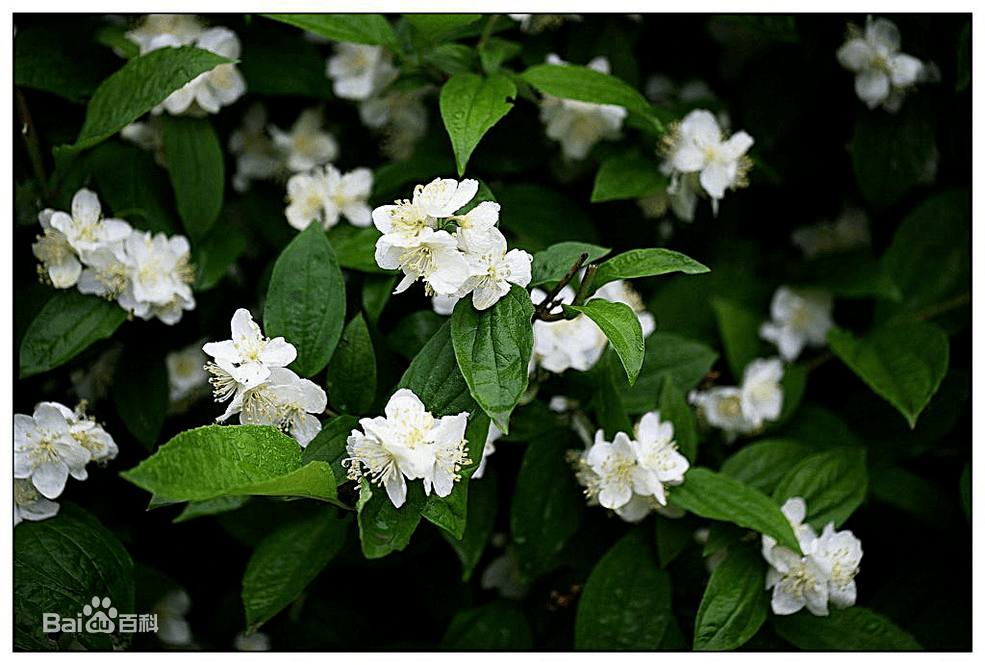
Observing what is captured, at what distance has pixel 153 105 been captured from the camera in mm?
1094

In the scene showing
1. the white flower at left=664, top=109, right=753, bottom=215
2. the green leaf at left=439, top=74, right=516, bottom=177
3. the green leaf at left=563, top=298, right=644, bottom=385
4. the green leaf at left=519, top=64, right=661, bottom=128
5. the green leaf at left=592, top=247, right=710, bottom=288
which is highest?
the green leaf at left=439, top=74, right=516, bottom=177

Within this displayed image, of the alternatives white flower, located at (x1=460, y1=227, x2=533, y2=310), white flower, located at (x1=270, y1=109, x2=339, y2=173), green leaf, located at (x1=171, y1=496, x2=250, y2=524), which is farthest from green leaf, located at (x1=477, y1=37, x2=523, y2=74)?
green leaf, located at (x1=171, y1=496, x2=250, y2=524)

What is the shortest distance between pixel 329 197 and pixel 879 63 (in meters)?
0.86

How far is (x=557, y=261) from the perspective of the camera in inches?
39.7

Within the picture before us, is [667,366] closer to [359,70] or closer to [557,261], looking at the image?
[557,261]

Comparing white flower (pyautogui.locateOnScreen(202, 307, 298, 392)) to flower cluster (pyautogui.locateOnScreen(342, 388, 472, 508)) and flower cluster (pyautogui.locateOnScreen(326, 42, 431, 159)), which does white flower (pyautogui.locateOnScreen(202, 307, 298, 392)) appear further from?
flower cluster (pyautogui.locateOnScreen(326, 42, 431, 159))

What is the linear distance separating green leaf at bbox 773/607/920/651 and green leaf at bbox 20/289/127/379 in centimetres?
95

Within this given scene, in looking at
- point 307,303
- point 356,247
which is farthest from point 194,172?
point 307,303


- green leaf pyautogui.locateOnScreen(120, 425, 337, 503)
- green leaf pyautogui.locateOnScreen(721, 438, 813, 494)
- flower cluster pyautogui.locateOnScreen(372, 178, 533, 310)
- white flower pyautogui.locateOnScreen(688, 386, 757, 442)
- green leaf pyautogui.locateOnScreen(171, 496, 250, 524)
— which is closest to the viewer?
green leaf pyautogui.locateOnScreen(120, 425, 337, 503)

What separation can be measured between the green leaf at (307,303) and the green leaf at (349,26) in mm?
303

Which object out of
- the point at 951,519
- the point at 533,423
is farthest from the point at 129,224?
the point at 951,519

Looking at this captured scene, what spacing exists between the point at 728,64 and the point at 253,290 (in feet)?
2.99

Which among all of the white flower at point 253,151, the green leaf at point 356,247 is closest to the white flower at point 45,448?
the green leaf at point 356,247

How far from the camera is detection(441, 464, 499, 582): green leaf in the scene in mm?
1211
